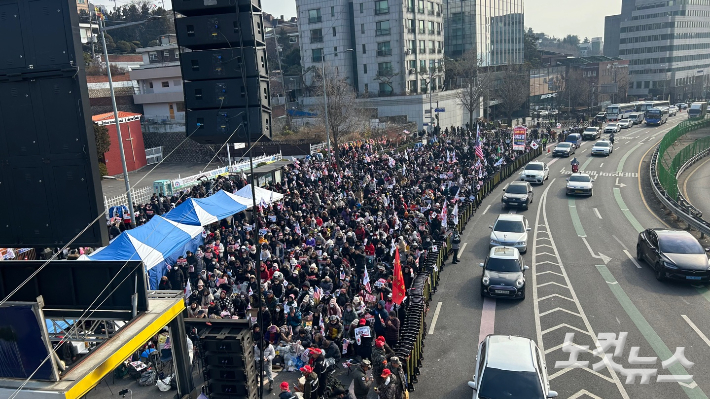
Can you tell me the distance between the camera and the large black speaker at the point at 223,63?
37.2 feet

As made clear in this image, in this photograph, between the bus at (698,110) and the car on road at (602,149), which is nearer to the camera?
the car on road at (602,149)

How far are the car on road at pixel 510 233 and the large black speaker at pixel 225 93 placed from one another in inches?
501

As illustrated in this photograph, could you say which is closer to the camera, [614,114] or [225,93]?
[225,93]

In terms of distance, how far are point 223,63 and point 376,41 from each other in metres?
59.7

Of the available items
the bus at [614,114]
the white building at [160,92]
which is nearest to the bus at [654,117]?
the bus at [614,114]

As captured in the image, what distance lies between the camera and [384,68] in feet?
225

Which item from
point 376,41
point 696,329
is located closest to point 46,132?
point 696,329

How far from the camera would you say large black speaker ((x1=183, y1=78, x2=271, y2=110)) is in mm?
11453

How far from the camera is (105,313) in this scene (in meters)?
7.29

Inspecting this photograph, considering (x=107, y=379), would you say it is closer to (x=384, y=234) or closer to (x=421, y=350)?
(x=421, y=350)

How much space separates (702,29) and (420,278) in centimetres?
15165

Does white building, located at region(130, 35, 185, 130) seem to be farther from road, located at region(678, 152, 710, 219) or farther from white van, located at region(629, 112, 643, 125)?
white van, located at region(629, 112, 643, 125)

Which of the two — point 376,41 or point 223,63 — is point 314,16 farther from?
point 223,63

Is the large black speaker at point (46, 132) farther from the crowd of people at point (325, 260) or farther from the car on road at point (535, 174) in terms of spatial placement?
the car on road at point (535, 174)
